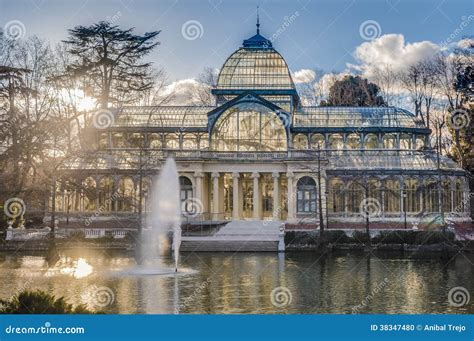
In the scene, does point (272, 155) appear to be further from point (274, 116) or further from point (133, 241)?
point (133, 241)

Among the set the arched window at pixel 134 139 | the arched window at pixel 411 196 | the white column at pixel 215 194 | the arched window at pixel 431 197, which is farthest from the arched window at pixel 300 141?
the arched window at pixel 134 139

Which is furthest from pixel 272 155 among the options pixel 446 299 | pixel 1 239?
pixel 446 299

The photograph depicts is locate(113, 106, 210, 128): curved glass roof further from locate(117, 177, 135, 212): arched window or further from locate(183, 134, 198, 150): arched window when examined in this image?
locate(117, 177, 135, 212): arched window

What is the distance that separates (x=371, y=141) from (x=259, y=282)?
3388cm

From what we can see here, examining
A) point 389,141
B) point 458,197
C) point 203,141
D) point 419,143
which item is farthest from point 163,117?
point 458,197

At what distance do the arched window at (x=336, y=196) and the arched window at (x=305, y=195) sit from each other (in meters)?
1.30

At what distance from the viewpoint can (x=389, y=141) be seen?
187ft

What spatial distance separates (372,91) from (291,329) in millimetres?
66035

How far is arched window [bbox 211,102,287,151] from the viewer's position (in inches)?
2176

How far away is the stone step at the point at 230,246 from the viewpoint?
4022cm

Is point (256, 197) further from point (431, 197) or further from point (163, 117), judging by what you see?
point (431, 197)

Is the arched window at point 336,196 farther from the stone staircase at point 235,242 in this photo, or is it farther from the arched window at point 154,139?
the arched window at point 154,139

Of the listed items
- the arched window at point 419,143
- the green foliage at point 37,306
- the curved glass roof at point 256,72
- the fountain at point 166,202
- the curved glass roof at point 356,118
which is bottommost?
the green foliage at point 37,306

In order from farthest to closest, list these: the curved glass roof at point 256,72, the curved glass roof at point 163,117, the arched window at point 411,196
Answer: the curved glass roof at point 256,72 → the curved glass roof at point 163,117 → the arched window at point 411,196
